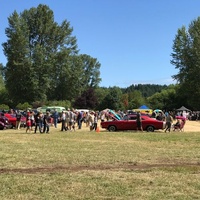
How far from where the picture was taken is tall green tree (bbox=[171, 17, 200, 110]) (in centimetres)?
6400

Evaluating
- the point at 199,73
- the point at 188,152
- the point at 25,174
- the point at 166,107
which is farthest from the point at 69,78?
the point at 166,107

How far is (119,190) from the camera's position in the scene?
8.07 m

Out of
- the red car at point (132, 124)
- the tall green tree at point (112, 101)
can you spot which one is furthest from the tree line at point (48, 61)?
the tall green tree at point (112, 101)

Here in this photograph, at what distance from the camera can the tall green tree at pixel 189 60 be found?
64.0 m

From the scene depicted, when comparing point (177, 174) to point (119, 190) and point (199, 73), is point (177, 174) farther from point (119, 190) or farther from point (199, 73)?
point (199, 73)

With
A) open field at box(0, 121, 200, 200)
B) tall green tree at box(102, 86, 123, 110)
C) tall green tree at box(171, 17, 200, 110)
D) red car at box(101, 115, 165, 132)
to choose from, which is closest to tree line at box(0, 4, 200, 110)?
tall green tree at box(171, 17, 200, 110)

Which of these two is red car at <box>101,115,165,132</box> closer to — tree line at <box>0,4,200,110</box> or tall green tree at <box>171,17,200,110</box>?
Answer: tree line at <box>0,4,200,110</box>

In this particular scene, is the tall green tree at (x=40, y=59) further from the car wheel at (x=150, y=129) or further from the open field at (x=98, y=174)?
the open field at (x=98, y=174)

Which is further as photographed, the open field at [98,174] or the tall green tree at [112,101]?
the tall green tree at [112,101]

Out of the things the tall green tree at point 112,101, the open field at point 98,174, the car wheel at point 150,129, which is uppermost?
the tall green tree at point 112,101

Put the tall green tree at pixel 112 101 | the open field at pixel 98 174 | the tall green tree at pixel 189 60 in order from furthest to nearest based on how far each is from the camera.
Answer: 1. the tall green tree at pixel 112 101
2. the tall green tree at pixel 189 60
3. the open field at pixel 98 174

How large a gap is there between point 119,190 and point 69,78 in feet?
169

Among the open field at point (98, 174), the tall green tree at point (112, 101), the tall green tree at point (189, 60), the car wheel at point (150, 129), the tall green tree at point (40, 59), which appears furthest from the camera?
the tall green tree at point (112, 101)

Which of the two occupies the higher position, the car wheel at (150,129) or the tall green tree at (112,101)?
the tall green tree at (112,101)
